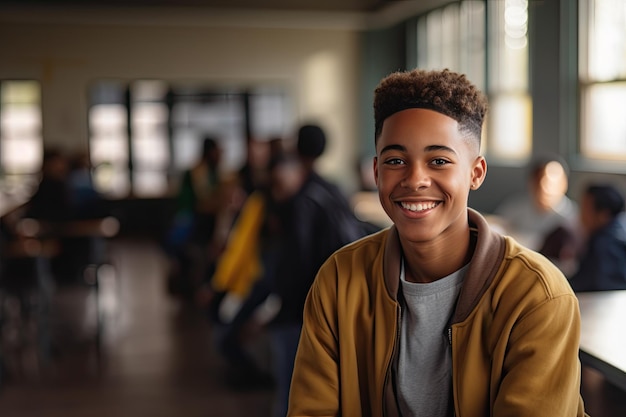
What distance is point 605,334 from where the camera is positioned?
1746 millimetres

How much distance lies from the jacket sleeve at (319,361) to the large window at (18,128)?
1071 cm

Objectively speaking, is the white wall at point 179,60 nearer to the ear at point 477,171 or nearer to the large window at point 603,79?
the large window at point 603,79

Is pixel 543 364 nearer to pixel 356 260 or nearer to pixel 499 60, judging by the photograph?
pixel 356 260

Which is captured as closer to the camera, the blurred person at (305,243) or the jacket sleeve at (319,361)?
the jacket sleeve at (319,361)

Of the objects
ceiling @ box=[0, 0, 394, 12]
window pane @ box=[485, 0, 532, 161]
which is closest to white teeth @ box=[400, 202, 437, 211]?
window pane @ box=[485, 0, 532, 161]

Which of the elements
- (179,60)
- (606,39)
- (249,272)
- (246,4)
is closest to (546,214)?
(249,272)

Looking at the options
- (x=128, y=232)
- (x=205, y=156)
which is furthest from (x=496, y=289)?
(x=128, y=232)

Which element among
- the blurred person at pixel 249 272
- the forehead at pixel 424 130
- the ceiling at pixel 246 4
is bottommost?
the blurred person at pixel 249 272

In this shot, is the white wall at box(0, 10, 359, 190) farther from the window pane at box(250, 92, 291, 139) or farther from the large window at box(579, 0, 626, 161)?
the large window at box(579, 0, 626, 161)

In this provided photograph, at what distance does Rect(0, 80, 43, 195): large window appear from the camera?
11.5 metres

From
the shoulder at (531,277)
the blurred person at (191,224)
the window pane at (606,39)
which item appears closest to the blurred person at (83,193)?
the blurred person at (191,224)

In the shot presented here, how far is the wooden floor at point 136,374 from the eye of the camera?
3.96 m

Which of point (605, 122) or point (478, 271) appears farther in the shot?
point (605, 122)

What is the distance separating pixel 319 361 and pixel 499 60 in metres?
7.77
